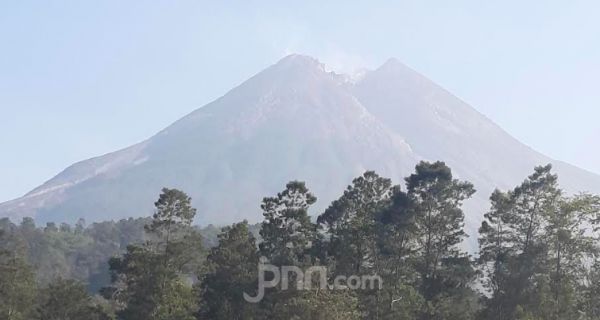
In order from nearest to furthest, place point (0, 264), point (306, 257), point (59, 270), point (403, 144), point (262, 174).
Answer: point (306, 257)
point (0, 264)
point (59, 270)
point (262, 174)
point (403, 144)

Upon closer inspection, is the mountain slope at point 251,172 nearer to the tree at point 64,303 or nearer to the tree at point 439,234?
the tree at point 64,303

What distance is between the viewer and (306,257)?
28.7 m

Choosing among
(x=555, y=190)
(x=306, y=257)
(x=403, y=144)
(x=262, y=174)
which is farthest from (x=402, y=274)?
(x=403, y=144)

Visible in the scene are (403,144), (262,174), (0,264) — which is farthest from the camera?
(403,144)

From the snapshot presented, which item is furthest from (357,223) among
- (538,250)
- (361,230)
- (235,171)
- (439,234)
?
(235,171)

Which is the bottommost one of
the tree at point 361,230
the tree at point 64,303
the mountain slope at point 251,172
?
the tree at point 64,303

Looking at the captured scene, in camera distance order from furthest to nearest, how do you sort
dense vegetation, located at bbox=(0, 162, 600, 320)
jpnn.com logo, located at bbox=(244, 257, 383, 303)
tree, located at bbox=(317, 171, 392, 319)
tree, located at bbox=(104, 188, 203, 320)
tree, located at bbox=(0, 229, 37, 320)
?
tree, located at bbox=(0, 229, 37, 320)
tree, located at bbox=(317, 171, 392, 319)
dense vegetation, located at bbox=(0, 162, 600, 320)
tree, located at bbox=(104, 188, 203, 320)
jpnn.com logo, located at bbox=(244, 257, 383, 303)

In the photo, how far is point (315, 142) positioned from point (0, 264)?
157842 millimetres

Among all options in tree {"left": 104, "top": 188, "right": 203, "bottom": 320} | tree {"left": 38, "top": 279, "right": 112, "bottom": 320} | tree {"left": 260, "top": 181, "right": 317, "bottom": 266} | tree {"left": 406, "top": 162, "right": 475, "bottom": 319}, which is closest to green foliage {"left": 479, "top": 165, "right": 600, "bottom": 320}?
tree {"left": 406, "top": 162, "right": 475, "bottom": 319}

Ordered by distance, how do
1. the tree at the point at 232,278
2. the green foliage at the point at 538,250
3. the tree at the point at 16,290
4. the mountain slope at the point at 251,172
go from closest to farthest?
the green foliage at the point at 538,250 → the tree at the point at 232,278 → the tree at the point at 16,290 → the mountain slope at the point at 251,172

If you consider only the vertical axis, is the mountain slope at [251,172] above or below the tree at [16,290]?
above

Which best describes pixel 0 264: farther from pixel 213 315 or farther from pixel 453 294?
pixel 453 294

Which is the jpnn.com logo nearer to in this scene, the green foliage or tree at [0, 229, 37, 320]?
the green foliage

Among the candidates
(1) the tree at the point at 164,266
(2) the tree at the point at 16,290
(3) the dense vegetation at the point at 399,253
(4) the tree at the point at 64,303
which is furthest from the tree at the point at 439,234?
(2) the tree at the point at 16,290
